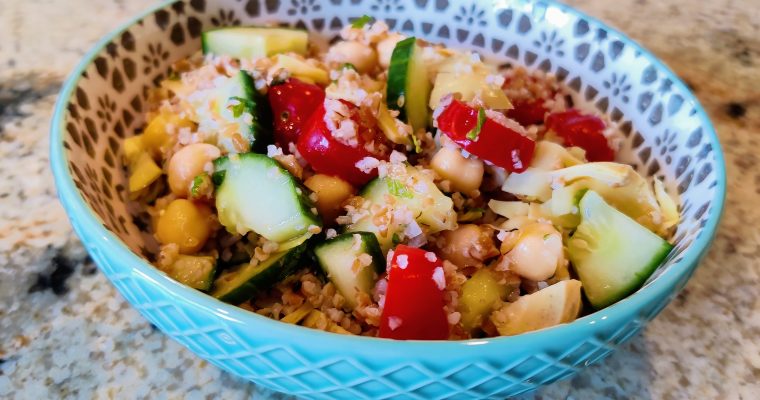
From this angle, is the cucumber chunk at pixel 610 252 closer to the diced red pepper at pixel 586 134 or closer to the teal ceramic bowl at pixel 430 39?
the teal ceramic bowl at pixel 430 39

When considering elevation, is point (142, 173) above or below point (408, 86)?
below

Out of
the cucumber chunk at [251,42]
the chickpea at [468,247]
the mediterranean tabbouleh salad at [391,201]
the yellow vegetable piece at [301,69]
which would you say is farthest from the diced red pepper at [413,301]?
the cucumber chunk at [251,42]

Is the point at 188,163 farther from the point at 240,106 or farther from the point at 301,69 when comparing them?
the point at 301,69

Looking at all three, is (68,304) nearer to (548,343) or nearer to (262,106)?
(262,106)

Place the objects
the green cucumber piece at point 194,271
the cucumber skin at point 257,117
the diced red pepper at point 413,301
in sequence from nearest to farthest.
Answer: the diced red pepper at point 413,301 < the green cucumber piece at point 194,271 < the cucumber skin at point 257,117

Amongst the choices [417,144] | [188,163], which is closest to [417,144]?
[417,144]

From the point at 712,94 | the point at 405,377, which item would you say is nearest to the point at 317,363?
the point at 405,377

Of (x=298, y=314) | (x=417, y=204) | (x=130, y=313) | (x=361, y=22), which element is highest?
(x=361, y=22)
